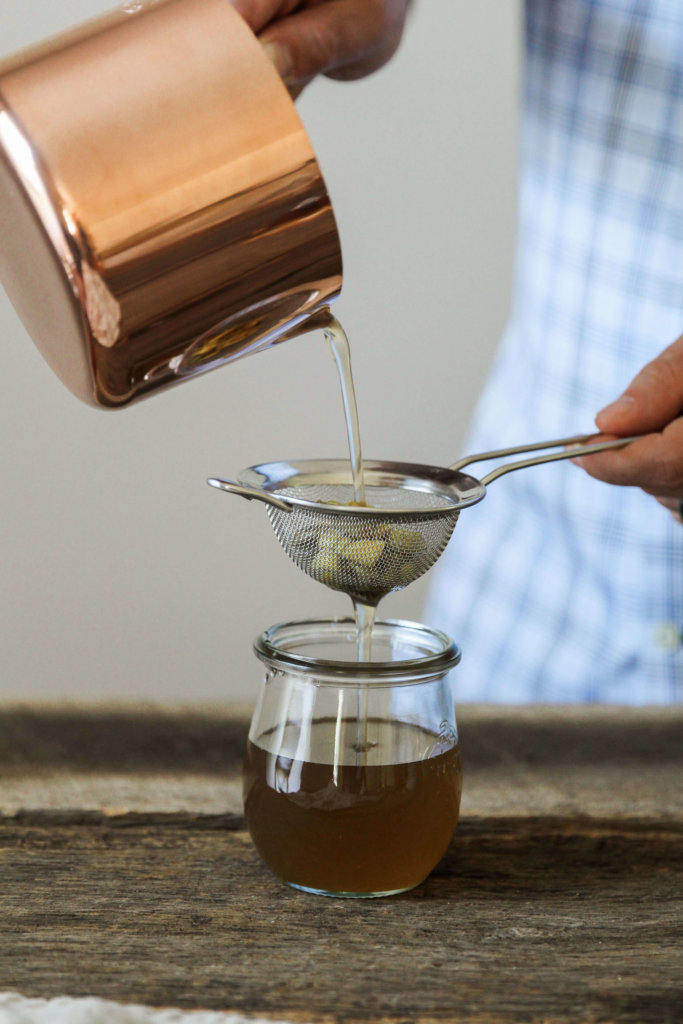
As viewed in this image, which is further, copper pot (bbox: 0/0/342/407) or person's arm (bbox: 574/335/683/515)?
person's arm (bbox: 574/335/683/515)

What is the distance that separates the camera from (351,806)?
0.65m

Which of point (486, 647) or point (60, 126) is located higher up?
point (60, 126)

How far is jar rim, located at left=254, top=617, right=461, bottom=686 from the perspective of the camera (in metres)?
0.67

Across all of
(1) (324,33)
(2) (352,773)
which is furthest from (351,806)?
(1) (324,33)

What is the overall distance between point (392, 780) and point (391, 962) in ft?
0.32

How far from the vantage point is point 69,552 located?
2.39 meters

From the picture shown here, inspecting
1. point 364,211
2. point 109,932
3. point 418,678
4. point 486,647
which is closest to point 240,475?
point 418,678

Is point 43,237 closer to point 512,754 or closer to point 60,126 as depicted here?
point 60,126

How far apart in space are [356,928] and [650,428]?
407 mm

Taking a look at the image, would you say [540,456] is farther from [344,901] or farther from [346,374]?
[344,901]

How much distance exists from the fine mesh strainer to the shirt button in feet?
1.41

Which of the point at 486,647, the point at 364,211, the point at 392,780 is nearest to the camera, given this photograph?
the point at 392,780

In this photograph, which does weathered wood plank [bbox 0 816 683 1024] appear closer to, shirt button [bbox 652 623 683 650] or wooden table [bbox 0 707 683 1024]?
wooden table [bbox 0 707 683 1024]

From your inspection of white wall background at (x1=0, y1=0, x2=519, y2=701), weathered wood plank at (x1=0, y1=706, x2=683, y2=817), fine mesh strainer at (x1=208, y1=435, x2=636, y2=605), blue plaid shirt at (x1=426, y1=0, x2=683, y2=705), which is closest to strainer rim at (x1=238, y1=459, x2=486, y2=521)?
fine mesh strainer at (x1=208, y1=435, x2=636, y2=605)
